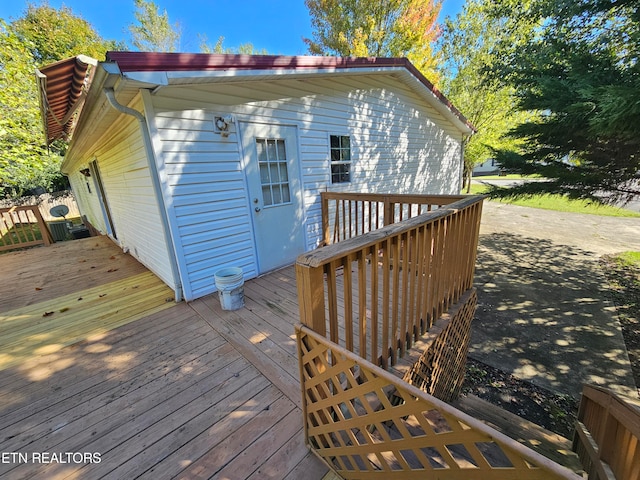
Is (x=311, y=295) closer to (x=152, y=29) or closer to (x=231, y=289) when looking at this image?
(x=231, y=289)

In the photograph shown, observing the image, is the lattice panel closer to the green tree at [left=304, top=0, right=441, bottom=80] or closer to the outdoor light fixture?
the outdoor light fixture

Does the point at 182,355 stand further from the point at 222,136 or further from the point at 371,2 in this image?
the point at 371,2

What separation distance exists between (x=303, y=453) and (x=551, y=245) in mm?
8592

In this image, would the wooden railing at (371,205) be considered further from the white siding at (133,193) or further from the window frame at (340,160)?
the white siding at (133,193)

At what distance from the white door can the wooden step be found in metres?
2.88

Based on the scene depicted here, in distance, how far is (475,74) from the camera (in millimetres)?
10438

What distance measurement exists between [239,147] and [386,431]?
3.30 meters

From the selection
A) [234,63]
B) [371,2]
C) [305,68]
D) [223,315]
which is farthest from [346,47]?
[223,315]

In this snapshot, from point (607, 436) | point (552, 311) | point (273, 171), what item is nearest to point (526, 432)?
point (607, 436)

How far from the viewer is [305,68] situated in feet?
11.2

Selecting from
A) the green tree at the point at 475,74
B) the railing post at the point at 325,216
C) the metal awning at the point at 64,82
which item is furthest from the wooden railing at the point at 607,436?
the green tree at the point at 475,74

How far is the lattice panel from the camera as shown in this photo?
2.08 m

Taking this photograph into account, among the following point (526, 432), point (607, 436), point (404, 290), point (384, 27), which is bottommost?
point (526, 432)

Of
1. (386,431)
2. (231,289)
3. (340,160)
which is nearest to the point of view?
(386,431)
